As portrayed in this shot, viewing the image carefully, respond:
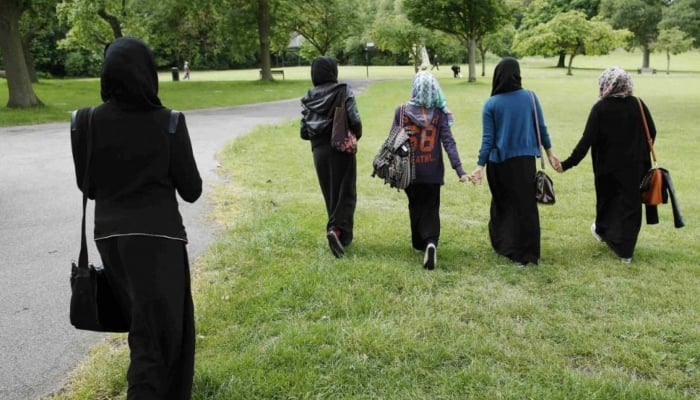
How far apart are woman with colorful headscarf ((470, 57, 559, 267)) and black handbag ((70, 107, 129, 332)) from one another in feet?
12.2

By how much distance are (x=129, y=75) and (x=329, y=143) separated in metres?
3.35

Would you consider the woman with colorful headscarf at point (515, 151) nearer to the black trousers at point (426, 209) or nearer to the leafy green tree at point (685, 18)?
the black trousers at point (426, 209)

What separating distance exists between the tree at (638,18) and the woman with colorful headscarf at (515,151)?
2825 inches

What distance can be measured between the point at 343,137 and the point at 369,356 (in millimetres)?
2449

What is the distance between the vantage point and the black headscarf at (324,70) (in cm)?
582

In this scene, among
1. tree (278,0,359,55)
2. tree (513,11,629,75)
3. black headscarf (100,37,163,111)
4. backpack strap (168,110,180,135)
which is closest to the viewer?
black headscarf (100,37,163,111)

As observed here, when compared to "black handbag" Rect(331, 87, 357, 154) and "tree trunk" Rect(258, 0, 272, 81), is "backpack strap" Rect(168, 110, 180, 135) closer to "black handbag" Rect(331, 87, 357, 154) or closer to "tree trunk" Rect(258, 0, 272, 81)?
"black handbag" Rect(331, 87, 357, 154)

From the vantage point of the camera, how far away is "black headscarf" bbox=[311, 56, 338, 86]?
5.82 m

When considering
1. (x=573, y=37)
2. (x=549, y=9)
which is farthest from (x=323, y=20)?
(x=549, y=9)

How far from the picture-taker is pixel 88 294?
9.40ft

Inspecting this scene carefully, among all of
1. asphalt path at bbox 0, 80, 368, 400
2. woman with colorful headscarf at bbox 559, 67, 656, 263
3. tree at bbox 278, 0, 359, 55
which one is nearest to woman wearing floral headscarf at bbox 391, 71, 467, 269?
woman with colorful headscarf at bbox 559, 67, 656, 263

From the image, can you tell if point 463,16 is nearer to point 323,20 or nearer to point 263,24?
point 323,20

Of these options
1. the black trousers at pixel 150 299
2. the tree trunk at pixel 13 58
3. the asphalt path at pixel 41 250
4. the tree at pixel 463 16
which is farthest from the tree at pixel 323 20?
the black trousers at pixel 150 299

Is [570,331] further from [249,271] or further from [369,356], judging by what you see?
[249,271]
